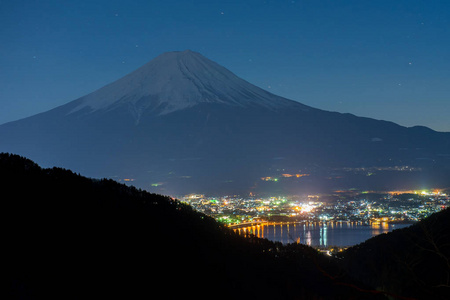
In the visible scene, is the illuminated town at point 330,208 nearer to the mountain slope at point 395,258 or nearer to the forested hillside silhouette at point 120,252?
the mountain slope at point 395,258

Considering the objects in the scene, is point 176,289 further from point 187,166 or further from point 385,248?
point 187,166

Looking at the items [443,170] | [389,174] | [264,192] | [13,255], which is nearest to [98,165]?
[264,192]

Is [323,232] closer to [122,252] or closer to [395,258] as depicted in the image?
[395,258]

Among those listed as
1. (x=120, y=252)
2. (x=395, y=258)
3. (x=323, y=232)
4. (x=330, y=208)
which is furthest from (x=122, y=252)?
(x=330, y=208)

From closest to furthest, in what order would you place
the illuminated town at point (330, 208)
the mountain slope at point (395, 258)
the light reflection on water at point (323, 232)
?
1. the mountain slope at point (395, 258)
2. the light reflection on water at point (323, 232)
3. the illuminated town at point (330, 208)

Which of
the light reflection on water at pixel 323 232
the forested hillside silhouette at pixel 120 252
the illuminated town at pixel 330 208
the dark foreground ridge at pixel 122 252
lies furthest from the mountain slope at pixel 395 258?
the illuminated town at pixel 330 208
